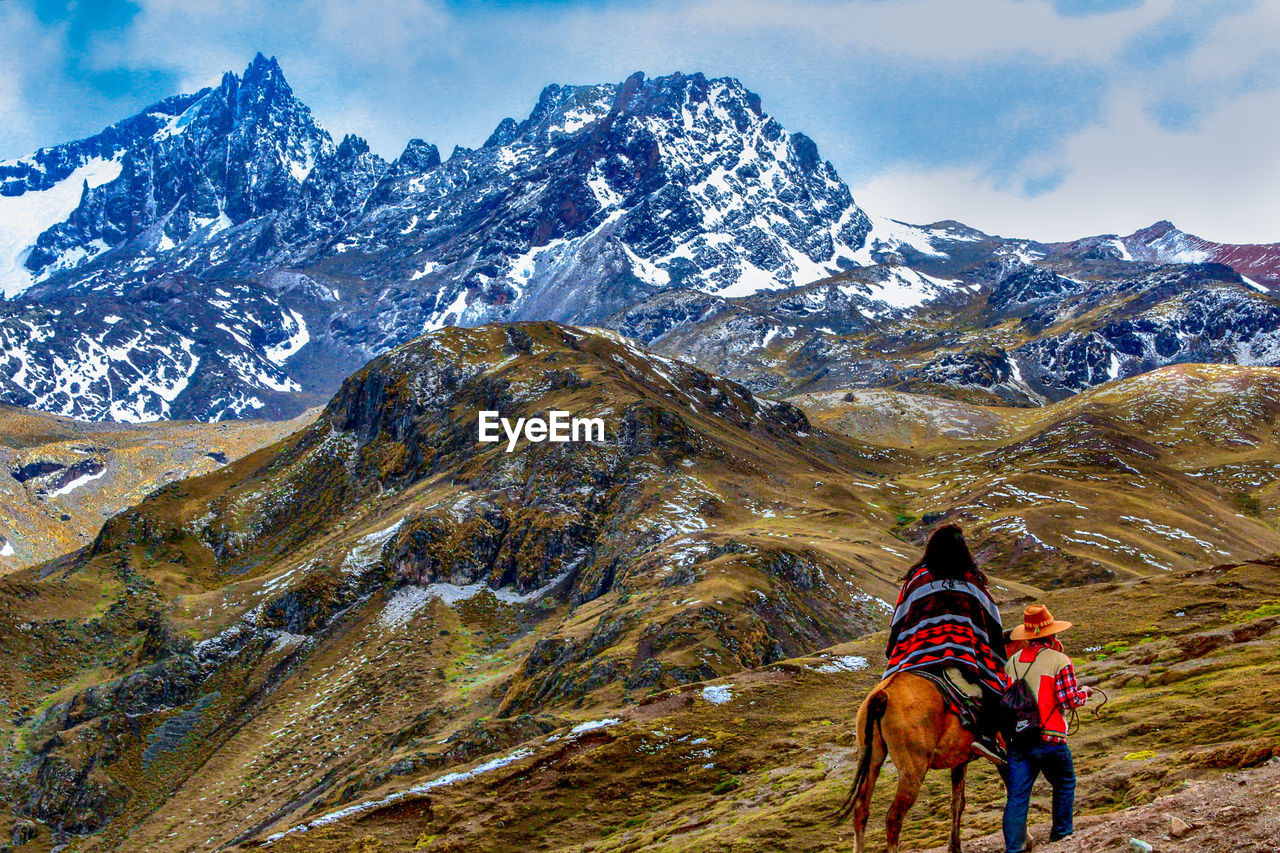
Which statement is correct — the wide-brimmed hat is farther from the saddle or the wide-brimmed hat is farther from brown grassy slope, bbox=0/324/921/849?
brown grassy slope, bbox=0/324/921/849

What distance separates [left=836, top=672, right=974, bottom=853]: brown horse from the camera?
569 inches

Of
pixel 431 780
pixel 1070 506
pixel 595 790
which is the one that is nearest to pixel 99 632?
pixel 431 780

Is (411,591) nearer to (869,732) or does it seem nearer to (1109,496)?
(869,732)

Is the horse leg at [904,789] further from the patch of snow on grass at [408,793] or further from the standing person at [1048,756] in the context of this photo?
the patch of snow on grass at [408,793]

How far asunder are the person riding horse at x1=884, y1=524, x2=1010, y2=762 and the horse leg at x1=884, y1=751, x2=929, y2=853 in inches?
42.6

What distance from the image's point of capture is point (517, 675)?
64312mm

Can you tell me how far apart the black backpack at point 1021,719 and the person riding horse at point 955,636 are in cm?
14

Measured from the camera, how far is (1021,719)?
15102 mm

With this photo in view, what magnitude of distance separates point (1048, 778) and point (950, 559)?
12.5 ft

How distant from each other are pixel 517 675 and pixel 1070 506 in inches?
3127

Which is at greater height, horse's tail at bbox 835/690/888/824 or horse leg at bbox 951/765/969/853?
horse's tail at bbox 835/690/888/824

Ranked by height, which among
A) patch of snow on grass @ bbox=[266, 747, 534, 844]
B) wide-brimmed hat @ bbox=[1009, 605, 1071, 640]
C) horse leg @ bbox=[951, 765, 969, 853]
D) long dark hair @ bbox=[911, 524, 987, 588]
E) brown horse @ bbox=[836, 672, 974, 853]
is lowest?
patch of snow on grass @ bbox=[266, 747, 534, 844]

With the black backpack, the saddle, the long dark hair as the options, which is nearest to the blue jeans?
the black backpack

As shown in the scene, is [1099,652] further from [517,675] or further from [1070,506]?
[1070,506]
